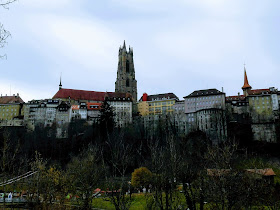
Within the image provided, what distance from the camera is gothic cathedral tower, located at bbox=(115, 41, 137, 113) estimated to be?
424 feet

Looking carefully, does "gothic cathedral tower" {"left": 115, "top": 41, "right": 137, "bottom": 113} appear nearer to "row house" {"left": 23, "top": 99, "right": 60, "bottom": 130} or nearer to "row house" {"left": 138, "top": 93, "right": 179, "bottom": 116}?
"row house" {"left": 138, "top": 93, "right": 179, "bottom": 116}

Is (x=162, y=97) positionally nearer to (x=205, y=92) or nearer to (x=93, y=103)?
(x=205, y=92)

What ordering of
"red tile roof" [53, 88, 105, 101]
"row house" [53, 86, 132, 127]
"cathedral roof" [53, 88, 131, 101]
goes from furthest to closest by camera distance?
"red tile roof" [53, 88, 105, 101] → "cathedral roof" [53, 88, 131, 101] → "row house" [53, 86, 132, 127]

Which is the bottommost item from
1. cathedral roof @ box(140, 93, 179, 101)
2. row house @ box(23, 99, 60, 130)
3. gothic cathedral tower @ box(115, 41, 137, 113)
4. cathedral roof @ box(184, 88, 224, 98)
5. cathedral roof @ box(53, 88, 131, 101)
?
row house @ box(23, 99, 60, 130)

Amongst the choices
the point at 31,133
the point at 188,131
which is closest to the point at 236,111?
the point at 188,131

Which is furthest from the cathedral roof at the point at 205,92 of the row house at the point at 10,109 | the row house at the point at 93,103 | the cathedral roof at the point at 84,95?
the row house at the point at 10,109

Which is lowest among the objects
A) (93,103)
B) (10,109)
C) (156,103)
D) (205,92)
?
(10,109)

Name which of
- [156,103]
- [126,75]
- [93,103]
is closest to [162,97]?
[156,103]

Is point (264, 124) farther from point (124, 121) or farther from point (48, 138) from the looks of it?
point (48, 138)

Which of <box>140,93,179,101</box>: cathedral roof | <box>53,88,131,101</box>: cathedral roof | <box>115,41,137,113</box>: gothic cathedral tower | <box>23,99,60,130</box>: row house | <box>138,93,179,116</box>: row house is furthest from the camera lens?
<box>115,41,137,113</box>: gothic cathedral tower

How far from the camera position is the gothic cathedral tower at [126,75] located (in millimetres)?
129125

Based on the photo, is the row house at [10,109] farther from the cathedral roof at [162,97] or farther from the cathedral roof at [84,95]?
the cathedral roof at [162,97]

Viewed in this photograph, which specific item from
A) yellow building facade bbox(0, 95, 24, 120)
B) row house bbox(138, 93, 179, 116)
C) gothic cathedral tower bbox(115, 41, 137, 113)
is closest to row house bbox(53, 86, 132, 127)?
row house bbox(138, 93, 179, 116)

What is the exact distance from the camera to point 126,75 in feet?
432
